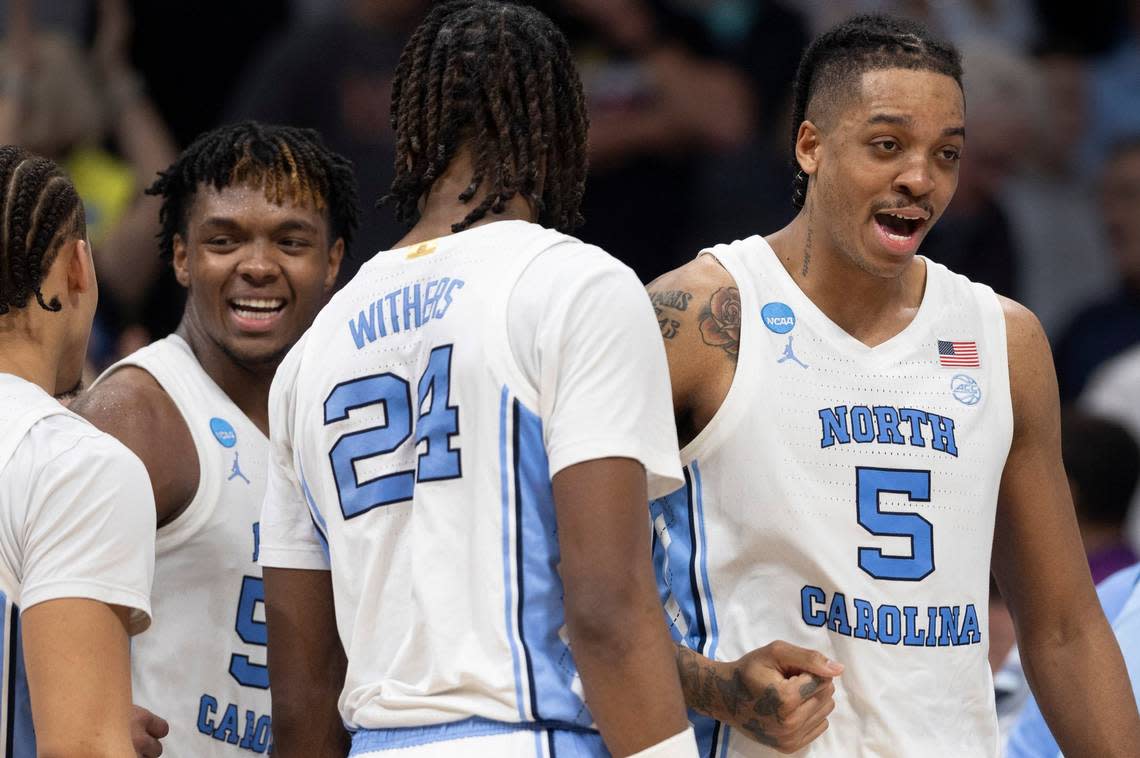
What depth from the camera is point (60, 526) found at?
107 inches

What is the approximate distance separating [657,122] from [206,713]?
4.40 meters

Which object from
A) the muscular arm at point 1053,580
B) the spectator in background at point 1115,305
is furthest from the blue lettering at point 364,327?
the spectator in background at point 1115,305

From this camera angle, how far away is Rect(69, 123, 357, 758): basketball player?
354 centimetres

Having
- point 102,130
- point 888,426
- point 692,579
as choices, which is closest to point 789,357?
point 888,426

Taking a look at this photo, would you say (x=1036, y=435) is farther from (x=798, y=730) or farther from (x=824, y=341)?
(x=798, y=730)

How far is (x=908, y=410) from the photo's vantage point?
3320 millimetres

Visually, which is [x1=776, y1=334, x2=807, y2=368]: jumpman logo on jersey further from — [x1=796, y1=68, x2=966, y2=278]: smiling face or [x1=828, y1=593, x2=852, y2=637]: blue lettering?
[x1=828, y1=593, x2=852, y2=637]: blue lettering

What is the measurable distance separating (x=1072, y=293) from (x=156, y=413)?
538 centimetres

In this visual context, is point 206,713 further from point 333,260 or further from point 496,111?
point 496,111

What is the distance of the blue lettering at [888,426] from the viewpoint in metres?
3.29

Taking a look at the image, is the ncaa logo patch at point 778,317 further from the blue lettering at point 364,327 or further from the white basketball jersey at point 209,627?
the white basketball jersey at point 209,627

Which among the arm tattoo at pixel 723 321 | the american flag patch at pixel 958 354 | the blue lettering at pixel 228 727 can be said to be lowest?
the blue lettering at pixel 228 727

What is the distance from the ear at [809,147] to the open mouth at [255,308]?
46.5 inches

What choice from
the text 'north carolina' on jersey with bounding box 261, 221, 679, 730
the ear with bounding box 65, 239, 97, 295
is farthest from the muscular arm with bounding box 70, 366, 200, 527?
the text 'north carolina' on jersey with bounding box 261, 221, 679, 730
